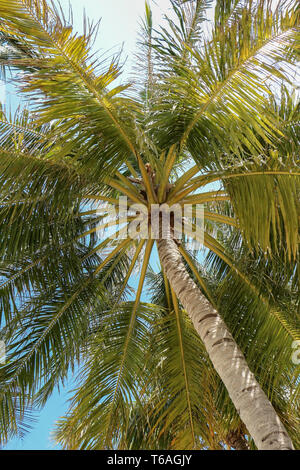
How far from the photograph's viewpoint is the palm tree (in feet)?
12.5

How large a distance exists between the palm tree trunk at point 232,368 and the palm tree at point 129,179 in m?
0.01

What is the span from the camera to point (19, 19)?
11.9ft

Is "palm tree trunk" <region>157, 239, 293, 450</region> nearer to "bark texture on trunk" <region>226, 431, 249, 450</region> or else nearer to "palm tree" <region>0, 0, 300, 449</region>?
"palm tree" <region>0, 0, 300, 449</region>

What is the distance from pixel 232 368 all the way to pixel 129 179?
291 centimetres

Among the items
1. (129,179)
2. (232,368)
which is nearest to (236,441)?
(232,368)

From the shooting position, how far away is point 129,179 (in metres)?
5.79

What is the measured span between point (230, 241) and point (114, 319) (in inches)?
73.8

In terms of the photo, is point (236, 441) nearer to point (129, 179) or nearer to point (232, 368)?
point (232, 368)

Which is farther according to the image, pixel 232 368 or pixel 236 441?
pixel 236 441

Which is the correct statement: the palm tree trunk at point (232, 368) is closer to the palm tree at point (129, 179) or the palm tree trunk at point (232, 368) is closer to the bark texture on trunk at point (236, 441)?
the palm tree at point (129, 179)
